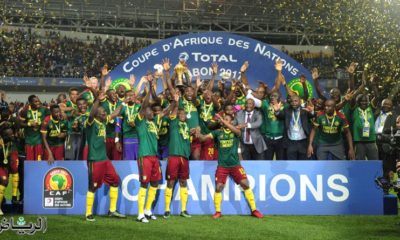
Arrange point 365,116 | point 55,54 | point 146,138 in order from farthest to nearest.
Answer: point 55,54 → point 365,116 → point 146,138

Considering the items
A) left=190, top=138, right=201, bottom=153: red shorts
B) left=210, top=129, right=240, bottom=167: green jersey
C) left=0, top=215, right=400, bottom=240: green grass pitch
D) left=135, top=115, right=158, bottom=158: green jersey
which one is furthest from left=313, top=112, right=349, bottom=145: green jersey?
left=135, top=115, right=158, bottom=158: green jersey

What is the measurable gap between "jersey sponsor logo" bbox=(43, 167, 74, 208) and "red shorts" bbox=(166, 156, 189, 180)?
5.84 feet

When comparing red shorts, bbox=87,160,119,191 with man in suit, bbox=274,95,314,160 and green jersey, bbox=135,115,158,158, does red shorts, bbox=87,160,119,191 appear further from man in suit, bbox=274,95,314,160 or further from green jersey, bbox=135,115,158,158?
man in suit, bbox=274,95,314,160

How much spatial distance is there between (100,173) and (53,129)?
2.41m

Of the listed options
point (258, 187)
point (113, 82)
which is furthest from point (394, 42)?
point (258, 187)

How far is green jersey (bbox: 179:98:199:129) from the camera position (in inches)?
482

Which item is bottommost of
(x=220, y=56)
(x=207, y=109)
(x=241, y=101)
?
(x=207, y=109)

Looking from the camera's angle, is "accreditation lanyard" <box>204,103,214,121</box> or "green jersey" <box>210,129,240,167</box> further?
"accreditation lanyard" <box>204,103,214,121</box>

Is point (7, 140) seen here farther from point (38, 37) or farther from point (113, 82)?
point (38, 37)

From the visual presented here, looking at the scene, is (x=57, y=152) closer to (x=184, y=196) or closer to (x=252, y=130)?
(x=184, y=196)

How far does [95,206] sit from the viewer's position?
37.6 feet

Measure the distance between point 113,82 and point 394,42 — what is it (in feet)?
53.9

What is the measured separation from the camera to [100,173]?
10766 mm

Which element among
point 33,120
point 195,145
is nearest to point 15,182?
point 33,120
